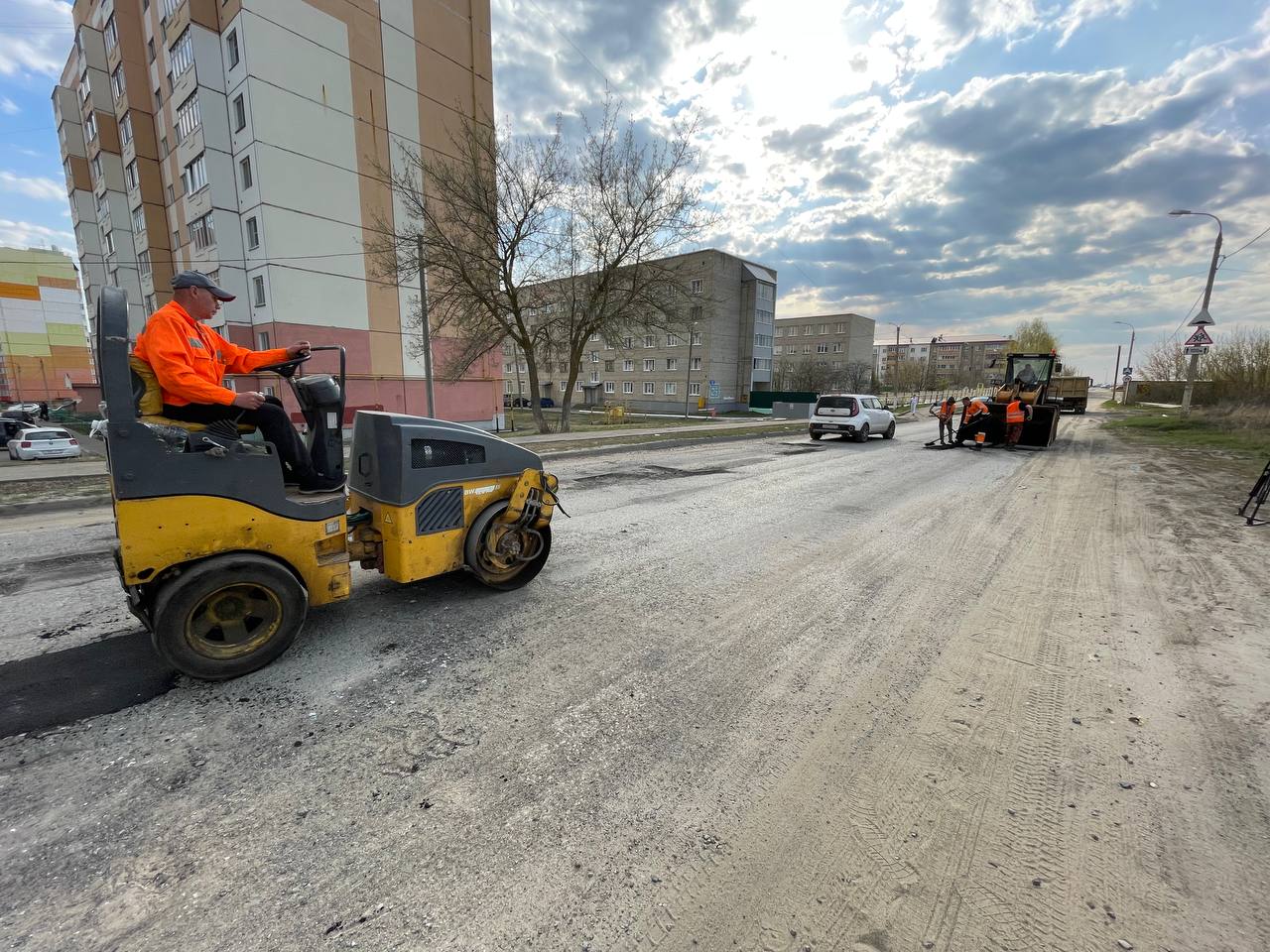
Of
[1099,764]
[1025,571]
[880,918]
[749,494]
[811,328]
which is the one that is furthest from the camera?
[811,328]

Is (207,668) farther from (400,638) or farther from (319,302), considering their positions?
(319,302)

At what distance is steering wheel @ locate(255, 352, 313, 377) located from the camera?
11.3 ft

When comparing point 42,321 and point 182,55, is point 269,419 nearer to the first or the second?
point 182,55

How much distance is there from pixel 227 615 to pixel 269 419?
3.76 feet

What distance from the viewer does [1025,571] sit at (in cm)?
492

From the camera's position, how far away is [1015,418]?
49.1 feet

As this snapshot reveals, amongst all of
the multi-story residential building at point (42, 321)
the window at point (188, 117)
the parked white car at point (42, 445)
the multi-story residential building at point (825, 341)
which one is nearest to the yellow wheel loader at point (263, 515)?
the parked white car at point (42, 445)

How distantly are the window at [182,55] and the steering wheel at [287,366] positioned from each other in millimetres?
30001

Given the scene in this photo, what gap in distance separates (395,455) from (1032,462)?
14122mm

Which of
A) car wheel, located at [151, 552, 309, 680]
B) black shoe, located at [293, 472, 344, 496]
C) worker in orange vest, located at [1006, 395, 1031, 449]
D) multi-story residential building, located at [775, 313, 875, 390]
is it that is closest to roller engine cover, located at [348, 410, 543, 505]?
black shoe, located at [293, 472, 344, 496]

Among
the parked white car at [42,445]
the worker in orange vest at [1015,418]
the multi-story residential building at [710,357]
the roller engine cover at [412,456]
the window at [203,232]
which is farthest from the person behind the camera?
the multi-story residential building at [710,357]

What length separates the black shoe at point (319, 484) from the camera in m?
3.38

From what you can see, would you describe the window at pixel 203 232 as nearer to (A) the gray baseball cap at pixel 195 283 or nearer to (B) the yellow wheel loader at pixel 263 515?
(A) the gray baseball cap at pixel 195 283

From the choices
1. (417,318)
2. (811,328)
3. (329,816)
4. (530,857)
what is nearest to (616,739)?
(530,857)
